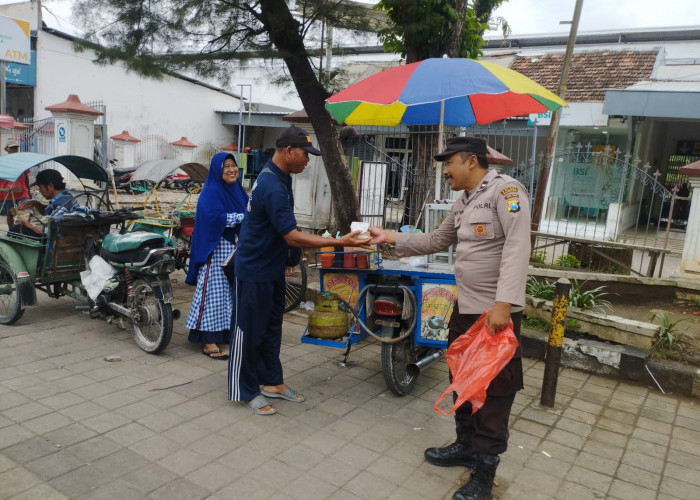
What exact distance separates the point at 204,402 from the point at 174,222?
2954mm

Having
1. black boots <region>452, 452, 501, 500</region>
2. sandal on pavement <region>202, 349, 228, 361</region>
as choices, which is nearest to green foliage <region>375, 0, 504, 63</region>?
sandal on pavement <region>202, 349, 228, 361</region>

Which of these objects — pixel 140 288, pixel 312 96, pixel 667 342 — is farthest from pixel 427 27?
pixel 140 288

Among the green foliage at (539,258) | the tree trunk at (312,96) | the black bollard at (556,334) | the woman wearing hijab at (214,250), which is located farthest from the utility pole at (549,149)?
the woman wearing hijab at (214,250)

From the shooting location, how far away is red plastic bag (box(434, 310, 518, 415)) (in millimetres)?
2721

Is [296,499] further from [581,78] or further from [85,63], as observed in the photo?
[85,63]

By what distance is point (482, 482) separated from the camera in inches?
111

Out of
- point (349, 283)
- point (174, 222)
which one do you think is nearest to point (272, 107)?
point (174, 222)

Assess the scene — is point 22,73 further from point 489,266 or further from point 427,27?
point 489,266

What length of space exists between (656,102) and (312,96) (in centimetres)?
937

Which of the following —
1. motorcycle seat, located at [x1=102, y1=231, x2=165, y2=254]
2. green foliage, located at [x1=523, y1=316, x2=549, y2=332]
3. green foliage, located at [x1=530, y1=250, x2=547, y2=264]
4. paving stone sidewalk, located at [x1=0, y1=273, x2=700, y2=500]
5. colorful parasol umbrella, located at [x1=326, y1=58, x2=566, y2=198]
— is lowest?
paving stone sidewalk, located at [x1=0, y1=273, x2=700, y2=500]

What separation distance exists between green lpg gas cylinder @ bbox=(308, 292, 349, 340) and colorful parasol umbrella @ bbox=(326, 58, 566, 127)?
1556 mm

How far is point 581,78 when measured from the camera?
1564 cm

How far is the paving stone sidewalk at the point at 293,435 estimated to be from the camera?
2.91 metres

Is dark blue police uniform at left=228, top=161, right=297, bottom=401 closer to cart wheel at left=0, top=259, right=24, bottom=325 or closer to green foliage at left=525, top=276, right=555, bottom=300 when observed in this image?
cart wheel at left=0, top=259, right=24, bottom=325
